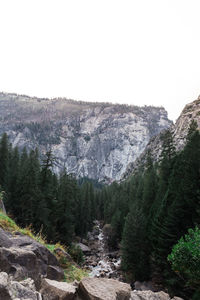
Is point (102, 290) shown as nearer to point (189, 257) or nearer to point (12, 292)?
point (12, 292)

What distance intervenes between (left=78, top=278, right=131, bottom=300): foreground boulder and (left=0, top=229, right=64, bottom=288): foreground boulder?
1640 mm

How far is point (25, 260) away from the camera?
814 centimetres

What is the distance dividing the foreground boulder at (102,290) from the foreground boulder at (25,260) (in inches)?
64.6

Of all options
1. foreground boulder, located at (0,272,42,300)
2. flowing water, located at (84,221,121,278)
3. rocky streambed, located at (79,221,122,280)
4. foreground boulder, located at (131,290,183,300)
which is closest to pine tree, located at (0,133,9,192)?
rocky streambed, located at (79,221,122,280)

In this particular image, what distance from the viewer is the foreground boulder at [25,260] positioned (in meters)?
7.25

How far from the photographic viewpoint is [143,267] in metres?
34.3

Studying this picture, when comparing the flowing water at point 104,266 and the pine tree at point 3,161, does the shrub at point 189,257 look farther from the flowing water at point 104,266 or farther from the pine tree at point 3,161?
the pine tree at point 3,161

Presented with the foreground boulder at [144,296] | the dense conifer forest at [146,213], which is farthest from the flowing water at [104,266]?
the foreground boulder at [144,296]

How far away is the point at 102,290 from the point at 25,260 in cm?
291

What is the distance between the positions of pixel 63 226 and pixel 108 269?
1181 centimetres

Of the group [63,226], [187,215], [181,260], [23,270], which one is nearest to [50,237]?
[63,226]

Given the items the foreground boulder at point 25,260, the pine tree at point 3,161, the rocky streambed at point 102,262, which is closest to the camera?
the foreground boulder at point 25,260

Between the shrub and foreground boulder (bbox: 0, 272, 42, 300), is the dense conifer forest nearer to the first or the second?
the shrub

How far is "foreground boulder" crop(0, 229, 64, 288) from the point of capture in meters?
7.25
